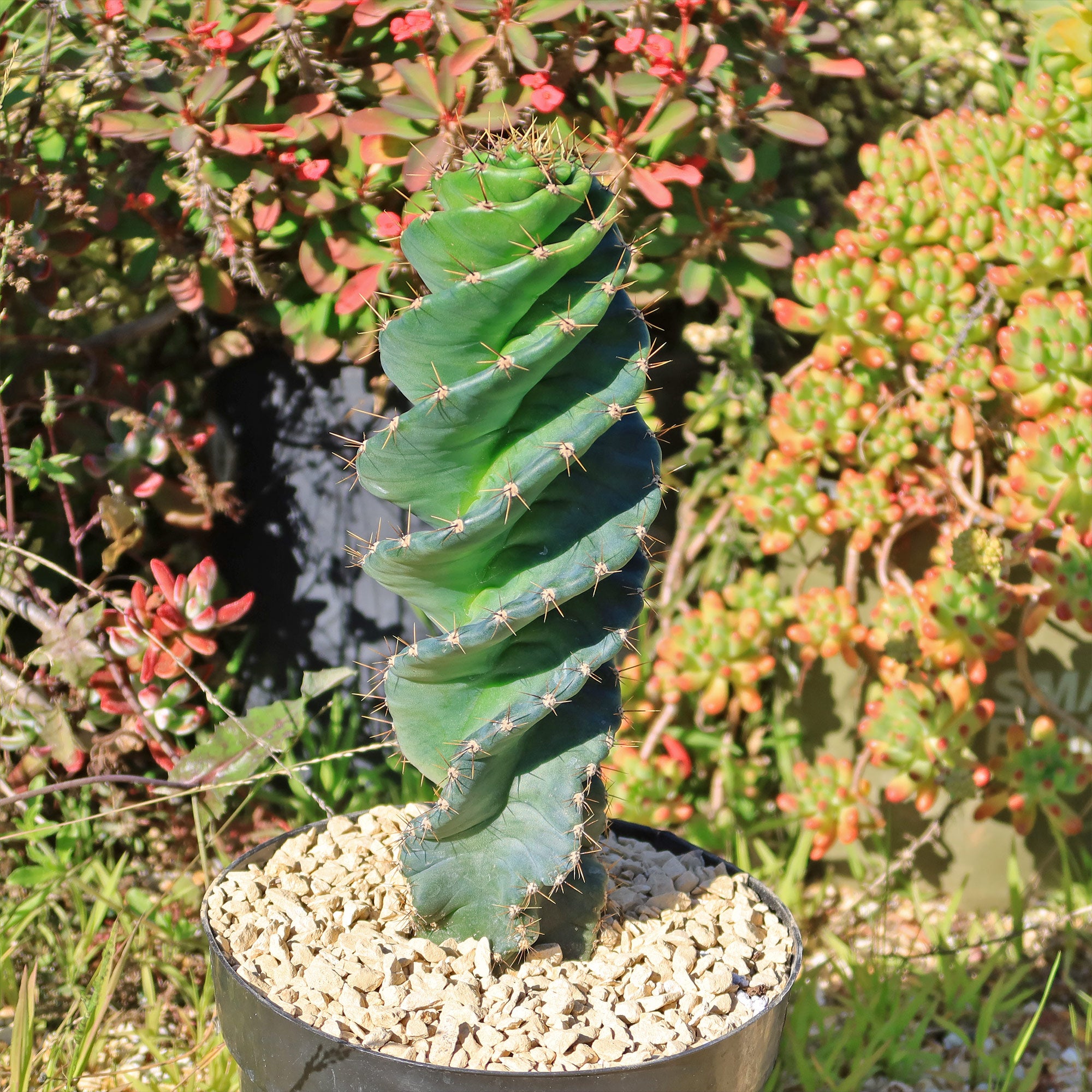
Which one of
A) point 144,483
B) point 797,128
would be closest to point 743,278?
point 797,128

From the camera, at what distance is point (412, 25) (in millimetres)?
1766

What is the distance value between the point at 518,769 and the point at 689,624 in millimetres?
949

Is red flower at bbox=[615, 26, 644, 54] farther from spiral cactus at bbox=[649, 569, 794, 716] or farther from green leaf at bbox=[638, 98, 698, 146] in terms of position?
spiral cactus at bbox=[649, 569, 794, 716]

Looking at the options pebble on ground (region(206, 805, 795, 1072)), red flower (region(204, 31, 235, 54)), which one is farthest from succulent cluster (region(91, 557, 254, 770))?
red flower (region(204, 31, 235, 54))

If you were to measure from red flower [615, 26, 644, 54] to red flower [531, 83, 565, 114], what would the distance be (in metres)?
0.15

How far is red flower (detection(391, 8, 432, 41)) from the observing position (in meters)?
1.75

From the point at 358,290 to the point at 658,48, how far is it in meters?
0.64

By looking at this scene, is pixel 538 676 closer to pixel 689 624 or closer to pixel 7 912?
pixel 689 624

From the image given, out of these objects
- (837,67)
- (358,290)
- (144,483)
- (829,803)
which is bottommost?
(829,803)

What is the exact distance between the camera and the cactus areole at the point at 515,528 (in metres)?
1.10

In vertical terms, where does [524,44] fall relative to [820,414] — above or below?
above

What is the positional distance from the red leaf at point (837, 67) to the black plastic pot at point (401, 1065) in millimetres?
1561

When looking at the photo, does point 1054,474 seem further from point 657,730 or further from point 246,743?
point 246,743

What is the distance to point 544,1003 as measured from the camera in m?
1.21
